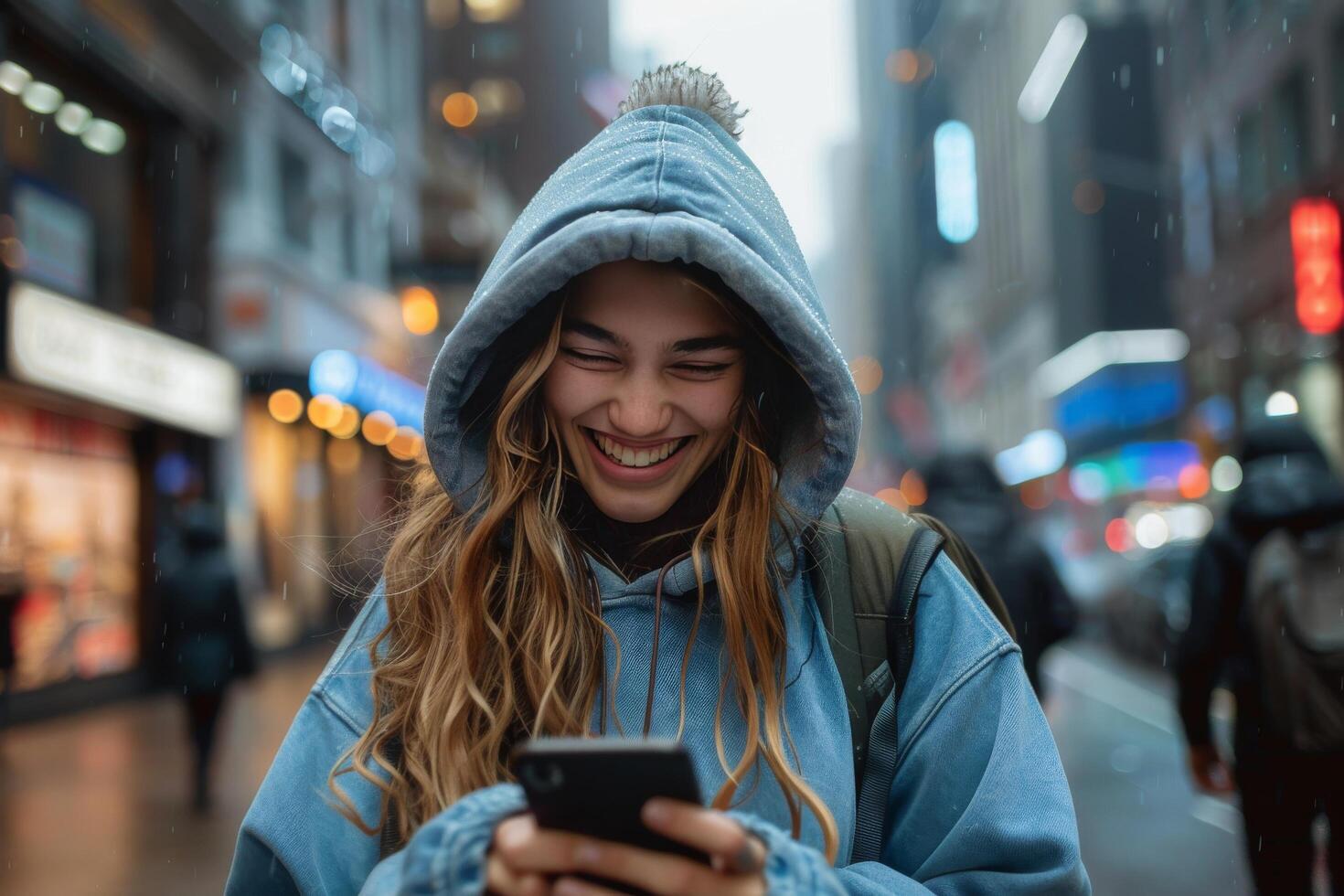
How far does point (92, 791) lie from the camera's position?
881 centimetres

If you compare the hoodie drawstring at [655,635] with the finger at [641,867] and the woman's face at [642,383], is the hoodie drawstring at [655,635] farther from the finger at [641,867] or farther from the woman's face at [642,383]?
the finger at [641,867]

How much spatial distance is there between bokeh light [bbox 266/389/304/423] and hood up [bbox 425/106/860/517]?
18592 millimetres

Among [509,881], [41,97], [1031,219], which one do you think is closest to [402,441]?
[41,97]

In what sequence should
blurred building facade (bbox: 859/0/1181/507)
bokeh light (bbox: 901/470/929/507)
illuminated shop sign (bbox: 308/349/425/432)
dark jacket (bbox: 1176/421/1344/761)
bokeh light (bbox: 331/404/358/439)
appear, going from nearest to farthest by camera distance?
dark jacket (bbox: 1176/421/1344/761), bokeh light (bbox: 901/470/929/507), illuminated shop sign (bbox: 308/349/425/432), bokeh light (bbox: 331/404/358/439), blurred building facade (bbox: 859/0/1181/507)

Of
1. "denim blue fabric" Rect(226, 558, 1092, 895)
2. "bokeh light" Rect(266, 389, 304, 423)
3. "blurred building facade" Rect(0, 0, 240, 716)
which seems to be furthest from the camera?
"bokeh light" Rect(266, 389, 304, 423)

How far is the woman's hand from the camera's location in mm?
1308

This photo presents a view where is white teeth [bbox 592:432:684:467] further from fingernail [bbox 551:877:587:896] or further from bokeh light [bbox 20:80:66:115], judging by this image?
bokeh light [bbox 20:80:66:115]

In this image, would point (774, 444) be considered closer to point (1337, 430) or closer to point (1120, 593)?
point (1120, 593)

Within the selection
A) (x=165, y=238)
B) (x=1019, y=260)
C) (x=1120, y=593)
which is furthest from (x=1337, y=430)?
(x=1019, y=260)

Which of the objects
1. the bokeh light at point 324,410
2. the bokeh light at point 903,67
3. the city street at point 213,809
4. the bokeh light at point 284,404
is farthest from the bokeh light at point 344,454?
the bokeh light at point 903,67

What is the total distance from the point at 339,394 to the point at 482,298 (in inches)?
744

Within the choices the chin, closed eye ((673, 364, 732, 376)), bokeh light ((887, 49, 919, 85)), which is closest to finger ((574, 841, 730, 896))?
the chin

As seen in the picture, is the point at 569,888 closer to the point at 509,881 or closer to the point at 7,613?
the point at 509,881

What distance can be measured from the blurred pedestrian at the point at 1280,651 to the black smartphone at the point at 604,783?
353 centimetres
